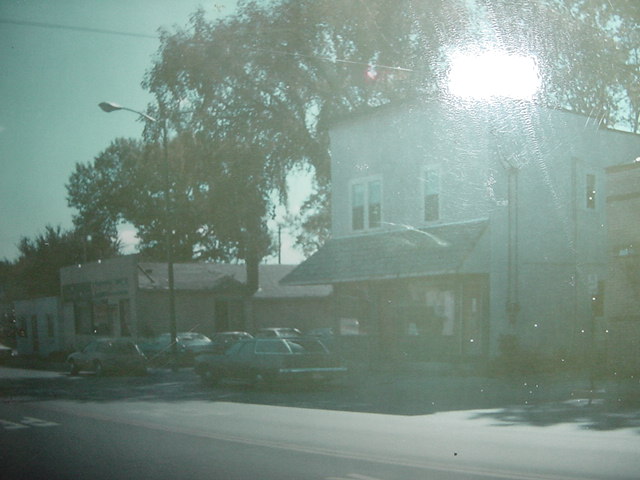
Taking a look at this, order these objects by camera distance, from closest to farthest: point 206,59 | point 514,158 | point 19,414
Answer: point 19,414
point 514,158
point 206,59

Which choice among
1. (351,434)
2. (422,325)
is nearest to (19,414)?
(351,434)

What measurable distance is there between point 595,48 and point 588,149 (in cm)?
319

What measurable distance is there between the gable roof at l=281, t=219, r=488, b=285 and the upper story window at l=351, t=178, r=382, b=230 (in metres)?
0.50

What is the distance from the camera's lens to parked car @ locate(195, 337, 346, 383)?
19922mm

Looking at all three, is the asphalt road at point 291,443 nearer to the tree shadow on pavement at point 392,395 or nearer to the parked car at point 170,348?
the tree shadow on pavement at point 392,395

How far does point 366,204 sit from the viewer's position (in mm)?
26875

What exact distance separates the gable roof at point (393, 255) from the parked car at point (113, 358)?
18.6 feet

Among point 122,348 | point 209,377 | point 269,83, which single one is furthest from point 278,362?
point 269,83

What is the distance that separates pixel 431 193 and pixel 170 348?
41.2 ft

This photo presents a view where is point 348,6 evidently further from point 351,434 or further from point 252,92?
point 351,434

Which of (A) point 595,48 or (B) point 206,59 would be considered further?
(B) point 206,59

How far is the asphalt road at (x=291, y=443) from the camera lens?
895 centimetres

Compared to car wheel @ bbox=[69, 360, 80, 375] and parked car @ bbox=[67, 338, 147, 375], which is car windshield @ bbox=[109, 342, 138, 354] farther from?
car wheel @ bbox=[69, 360, 80, 375]

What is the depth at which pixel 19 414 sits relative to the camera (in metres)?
15.1
